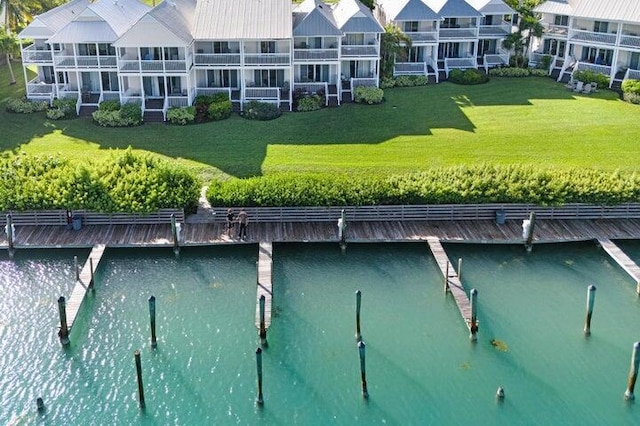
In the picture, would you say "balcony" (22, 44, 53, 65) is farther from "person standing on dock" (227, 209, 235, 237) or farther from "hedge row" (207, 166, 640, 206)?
"person standing on dock" (227, 209, 235, 237)

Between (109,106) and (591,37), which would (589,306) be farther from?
(591,37)

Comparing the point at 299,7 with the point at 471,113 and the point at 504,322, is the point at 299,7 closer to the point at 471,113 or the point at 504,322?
the point at 471,113

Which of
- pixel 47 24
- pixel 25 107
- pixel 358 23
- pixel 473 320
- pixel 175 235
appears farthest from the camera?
pixel 358 23

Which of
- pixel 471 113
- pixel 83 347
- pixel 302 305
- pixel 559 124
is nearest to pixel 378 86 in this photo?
pixel 471 113

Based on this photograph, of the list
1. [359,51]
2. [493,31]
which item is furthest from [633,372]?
[493,31]

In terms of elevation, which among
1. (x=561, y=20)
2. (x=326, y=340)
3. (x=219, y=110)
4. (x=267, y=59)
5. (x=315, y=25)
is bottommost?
(x=326, y=340)
